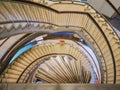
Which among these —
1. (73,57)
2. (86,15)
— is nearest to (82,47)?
(73,57)

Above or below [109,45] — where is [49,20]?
above

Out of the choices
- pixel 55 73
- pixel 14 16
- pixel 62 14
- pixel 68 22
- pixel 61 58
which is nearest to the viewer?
pixel 14 16

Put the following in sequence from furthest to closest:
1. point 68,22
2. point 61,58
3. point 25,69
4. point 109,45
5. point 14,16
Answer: point 61,58 → point 25,69 → point 68,22 → point 109,45 → point 14,16

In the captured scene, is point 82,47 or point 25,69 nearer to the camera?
point 25,69

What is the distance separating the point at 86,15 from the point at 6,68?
10.3 feet

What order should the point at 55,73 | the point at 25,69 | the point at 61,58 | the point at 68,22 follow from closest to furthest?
the point at 68,22, the point at 25,69, the point at 61,58, the point at 55,73

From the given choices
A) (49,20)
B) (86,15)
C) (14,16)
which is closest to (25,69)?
(49,20)

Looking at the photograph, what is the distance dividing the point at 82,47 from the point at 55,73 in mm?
2549

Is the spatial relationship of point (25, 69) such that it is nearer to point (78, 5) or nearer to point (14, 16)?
Result: point (78, 5)

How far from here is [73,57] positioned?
33.6 ft

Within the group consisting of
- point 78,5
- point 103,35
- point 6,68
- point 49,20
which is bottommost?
point 6,68

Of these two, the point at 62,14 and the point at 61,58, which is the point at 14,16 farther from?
the point at 61,58

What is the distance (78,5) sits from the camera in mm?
5988

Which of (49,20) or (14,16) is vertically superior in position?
(49,20)
